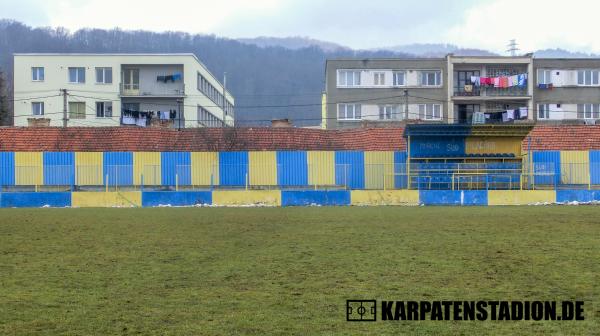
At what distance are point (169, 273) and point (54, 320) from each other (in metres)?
3.10

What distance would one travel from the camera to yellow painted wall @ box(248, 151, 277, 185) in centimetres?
3928

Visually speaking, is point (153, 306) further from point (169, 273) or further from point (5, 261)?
point (5, 261)

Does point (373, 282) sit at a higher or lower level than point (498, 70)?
lower

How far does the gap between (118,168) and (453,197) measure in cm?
1902

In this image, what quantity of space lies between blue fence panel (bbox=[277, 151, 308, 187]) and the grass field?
2171 centimetres

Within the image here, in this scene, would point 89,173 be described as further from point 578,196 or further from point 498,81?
point 498,81

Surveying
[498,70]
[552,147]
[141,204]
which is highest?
[498,70]

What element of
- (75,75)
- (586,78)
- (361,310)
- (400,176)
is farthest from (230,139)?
(361,310)

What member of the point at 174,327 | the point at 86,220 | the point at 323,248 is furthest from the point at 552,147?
the point at 174,327

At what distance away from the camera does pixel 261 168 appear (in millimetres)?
39344

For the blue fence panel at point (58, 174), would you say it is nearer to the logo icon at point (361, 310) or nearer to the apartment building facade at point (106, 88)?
the apartment building facade at point (106, 88)

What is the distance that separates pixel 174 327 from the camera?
688cm

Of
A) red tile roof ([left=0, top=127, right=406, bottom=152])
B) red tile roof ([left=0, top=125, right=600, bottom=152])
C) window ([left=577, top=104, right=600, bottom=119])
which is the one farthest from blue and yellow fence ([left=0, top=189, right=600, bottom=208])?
window ([left=577, top=104, right=600, bottom=119])

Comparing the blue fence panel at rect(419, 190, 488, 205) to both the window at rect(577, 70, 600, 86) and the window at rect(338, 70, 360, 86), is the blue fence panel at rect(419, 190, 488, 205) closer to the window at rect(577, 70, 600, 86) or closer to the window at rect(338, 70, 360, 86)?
the window at rect(338, 70, 360, 86)
